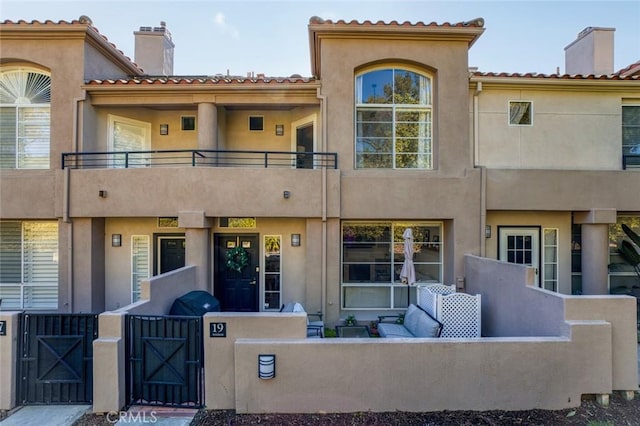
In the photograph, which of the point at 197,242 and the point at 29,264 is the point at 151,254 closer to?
the point at 197,242

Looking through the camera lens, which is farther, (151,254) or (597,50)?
(597,50)

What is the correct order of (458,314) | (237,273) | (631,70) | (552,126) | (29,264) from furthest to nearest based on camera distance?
(631,70), (237,273), (552,126), (29,264), (458,314)

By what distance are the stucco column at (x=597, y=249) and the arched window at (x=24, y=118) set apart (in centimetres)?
1569

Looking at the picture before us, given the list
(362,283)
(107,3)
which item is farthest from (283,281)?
(107,3)

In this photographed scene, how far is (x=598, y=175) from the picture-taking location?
9227 millimetres

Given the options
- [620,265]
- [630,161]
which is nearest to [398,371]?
[620,265]

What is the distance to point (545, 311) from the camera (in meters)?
5.93

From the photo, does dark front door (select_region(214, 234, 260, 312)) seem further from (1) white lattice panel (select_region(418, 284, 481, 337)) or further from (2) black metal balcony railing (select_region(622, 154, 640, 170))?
(2) black metal balcony railing (select_region(622, 154, 640, 170))

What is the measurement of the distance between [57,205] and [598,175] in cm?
Answer: 1509

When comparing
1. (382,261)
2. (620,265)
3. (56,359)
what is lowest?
(56,359)

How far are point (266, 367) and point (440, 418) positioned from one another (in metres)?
2.83

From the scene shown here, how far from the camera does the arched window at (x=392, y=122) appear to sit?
9.35 meters

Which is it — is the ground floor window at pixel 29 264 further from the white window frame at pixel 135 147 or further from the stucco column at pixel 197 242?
the stucco column at pixel 197 242

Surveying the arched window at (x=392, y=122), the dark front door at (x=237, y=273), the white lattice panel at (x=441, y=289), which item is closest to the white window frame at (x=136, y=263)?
the dark front door at (x=237, y=273)
